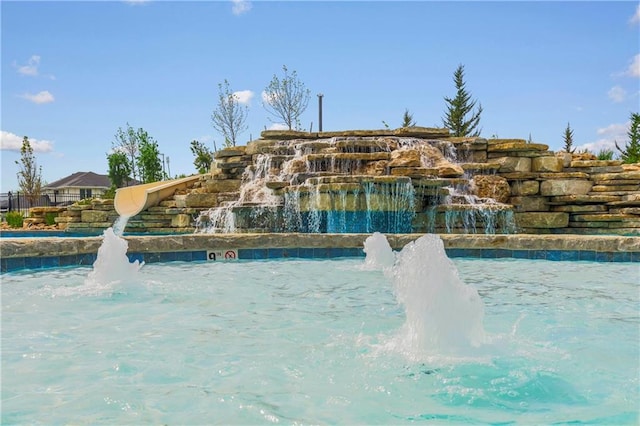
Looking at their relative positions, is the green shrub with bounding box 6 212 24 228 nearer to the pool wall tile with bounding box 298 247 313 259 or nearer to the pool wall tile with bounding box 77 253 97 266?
the pool wall tile with bounding box 77 253 97 266

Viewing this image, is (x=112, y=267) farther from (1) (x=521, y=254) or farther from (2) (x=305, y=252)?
(1) (x=521, y=254)

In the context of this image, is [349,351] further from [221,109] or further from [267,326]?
[221,109]

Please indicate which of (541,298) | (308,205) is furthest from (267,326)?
(308,205)

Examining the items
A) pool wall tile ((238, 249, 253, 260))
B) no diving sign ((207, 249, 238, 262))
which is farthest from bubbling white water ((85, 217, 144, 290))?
pool wall tile ((238, 249, 253, 260))

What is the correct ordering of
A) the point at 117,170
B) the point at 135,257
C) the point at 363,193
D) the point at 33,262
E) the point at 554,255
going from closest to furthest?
the point at 33,262 → the point at 135,257 → the point at 554,255 → the point at 363,193 → the point at 117,170

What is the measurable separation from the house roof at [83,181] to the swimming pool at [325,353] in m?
38.0

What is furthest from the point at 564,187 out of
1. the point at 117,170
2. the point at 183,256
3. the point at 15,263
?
the point at 117,170

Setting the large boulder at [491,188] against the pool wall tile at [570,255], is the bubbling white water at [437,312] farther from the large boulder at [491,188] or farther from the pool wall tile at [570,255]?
the large boulder at [491,188]

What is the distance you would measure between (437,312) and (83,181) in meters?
42.3

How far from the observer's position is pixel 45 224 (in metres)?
15.6

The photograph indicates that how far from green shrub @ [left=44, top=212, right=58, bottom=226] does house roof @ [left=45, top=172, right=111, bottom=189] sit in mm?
23900

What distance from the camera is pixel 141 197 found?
13258 mm

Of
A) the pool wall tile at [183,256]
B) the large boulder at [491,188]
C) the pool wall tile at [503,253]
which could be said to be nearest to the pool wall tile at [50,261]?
the pool wall tile at [183,256]

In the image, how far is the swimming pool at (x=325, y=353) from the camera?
1.96 metres
